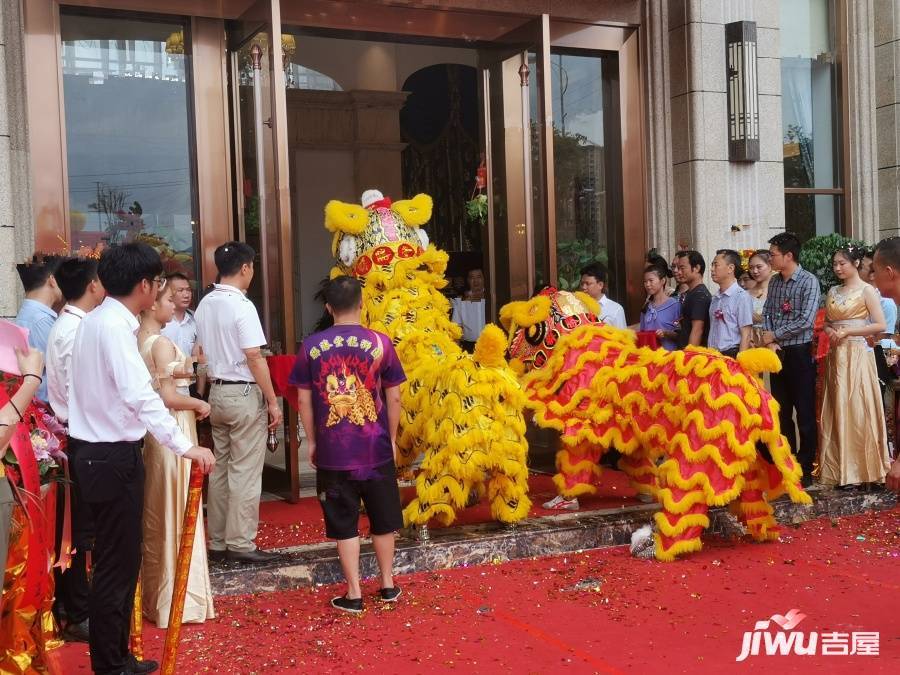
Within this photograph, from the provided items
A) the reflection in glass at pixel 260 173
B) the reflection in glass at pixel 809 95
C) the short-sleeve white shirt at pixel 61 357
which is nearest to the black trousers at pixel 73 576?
the short-sleeve white shirt at pixel 61 357

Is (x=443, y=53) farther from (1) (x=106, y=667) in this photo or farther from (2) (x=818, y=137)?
(1) (x=106, y=667)

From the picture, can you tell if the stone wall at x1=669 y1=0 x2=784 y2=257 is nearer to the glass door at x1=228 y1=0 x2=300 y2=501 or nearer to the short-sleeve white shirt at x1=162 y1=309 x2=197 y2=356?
the glass door at x1=228 y1=0 x2=300 y2=501

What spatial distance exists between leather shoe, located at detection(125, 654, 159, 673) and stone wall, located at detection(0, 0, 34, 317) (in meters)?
3.26

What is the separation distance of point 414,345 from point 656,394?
143 centimetres

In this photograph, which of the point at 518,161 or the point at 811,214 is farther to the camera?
the point at 811,214

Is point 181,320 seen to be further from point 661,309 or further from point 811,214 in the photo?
point 811,214

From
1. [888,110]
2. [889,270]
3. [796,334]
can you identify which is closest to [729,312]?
[796,334]

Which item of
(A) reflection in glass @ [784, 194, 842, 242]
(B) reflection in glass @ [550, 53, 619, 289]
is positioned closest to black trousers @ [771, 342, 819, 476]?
(B) reflection in glass @ [550, 53, 619, 289]

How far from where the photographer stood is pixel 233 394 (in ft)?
16.8

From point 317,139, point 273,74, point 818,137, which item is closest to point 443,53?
point 317,139

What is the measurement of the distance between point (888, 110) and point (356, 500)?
7.54 meters

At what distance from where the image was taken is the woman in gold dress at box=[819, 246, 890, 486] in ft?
21.5

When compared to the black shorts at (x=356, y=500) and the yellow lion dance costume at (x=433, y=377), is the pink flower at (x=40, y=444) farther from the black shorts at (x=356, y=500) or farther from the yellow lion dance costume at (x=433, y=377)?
the yellow lion dance costume at (x=433, y=377)

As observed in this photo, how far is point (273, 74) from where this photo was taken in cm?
677
